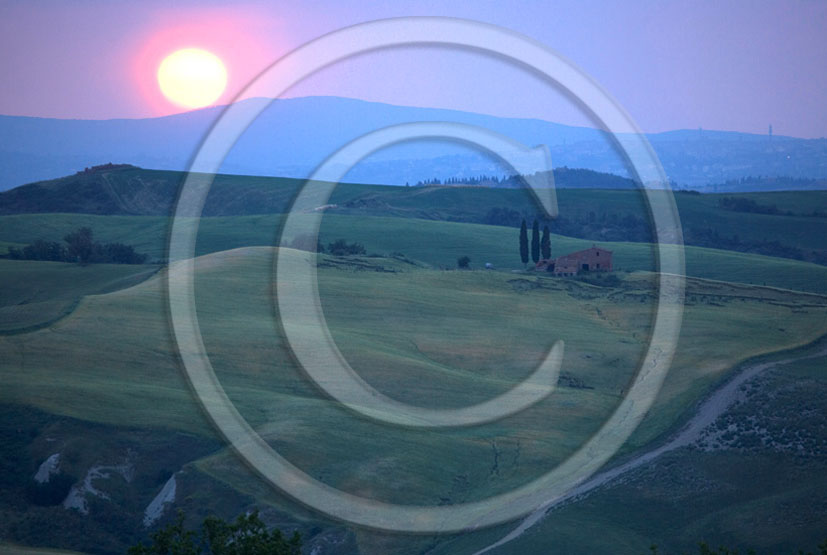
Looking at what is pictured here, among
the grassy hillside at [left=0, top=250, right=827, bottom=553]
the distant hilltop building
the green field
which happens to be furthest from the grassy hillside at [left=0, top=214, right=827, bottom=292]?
the grassy hillside at [left=0, top=250, right=827, bottom=553]

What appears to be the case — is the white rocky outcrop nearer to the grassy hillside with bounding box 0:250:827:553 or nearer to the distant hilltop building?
the grassy hillside with bounding box 0:250:827:553

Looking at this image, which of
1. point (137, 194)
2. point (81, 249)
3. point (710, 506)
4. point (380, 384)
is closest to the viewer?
point (710, 506)

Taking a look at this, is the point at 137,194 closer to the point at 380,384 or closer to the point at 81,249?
the point at 81,249

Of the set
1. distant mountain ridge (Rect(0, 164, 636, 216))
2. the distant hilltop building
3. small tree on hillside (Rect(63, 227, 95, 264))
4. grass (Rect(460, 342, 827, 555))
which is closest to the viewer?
grass (Rect(460, 342, 827, 555))

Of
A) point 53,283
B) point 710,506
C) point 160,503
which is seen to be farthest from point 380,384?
point 53,283

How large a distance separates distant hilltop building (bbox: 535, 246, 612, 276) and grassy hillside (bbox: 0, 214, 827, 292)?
26.5ft

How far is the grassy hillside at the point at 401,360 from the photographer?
3725cm

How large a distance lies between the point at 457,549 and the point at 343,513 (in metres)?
4.78

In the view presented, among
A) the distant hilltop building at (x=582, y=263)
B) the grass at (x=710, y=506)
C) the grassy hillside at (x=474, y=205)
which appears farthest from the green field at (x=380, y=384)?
the grassy hillside at (x=474, y=205)

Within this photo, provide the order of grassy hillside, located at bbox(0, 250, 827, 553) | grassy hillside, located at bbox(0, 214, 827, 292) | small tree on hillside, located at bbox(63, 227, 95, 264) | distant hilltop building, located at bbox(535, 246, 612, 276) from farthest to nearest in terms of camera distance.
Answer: grassy hillside, located at bbox(0, 214, 827, 292)
distant hilltop building, located at bbox(535, 246, 612, 276)
small tree on hillside, located at bbox(63, 227, 95, 264)
grassy hillside, located at bbox(0, 250, 827, 553)

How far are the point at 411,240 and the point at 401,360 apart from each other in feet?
211

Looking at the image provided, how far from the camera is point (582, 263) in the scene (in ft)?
290

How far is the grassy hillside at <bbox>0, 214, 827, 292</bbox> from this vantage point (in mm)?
98188

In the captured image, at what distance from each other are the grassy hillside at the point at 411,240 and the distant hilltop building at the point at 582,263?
8071 mm
